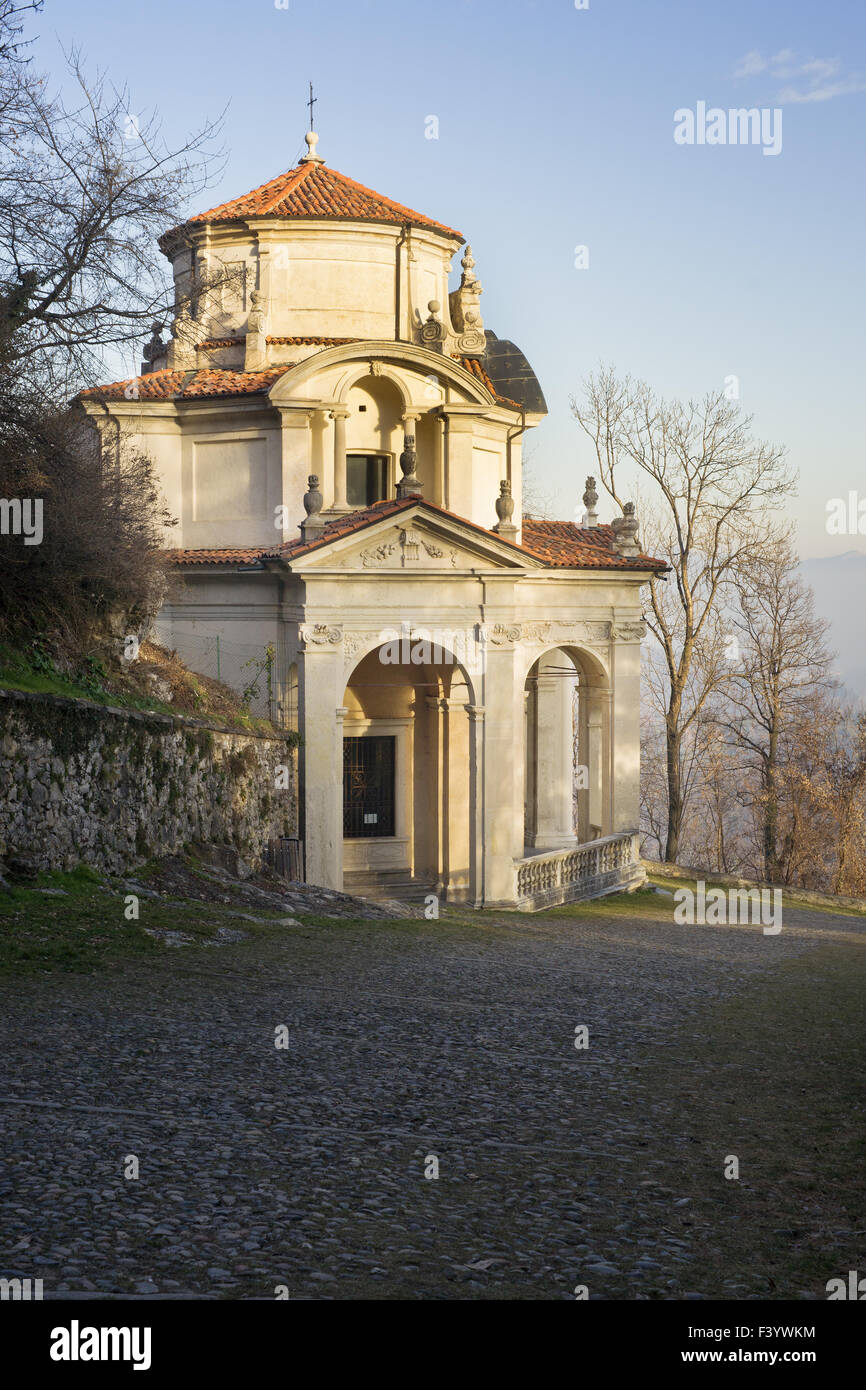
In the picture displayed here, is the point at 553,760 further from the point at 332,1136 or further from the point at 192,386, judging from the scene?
the point at 332,1136

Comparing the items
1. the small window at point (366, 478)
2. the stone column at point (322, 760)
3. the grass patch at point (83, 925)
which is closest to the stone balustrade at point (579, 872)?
the stone column at point (322, 760)

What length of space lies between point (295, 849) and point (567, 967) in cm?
737

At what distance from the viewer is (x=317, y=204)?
26938 mm

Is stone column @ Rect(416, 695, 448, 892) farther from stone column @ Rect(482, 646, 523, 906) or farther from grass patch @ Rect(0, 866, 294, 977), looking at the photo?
grass patch @ Rect(0, 866, 294, 977)

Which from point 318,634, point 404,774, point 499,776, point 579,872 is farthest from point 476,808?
point 318,634

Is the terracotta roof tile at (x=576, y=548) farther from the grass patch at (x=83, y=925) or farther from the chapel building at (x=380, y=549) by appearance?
the grass patch at (x=83, y=925)

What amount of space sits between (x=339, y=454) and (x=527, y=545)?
4.36 m

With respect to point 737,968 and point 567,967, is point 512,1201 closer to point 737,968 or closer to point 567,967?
point 567,967

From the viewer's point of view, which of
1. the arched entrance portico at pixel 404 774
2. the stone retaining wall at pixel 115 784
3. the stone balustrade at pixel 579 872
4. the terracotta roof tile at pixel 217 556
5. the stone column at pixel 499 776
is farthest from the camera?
the arched entrance portico at pixel 404 774

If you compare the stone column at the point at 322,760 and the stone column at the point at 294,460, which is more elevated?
the stone column at the point at 294,460

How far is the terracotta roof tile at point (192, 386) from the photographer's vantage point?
2495cm

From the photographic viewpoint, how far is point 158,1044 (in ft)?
28.2

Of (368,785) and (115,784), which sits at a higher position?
(115,784)

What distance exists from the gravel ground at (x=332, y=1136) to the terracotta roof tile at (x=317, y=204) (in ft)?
60.5
